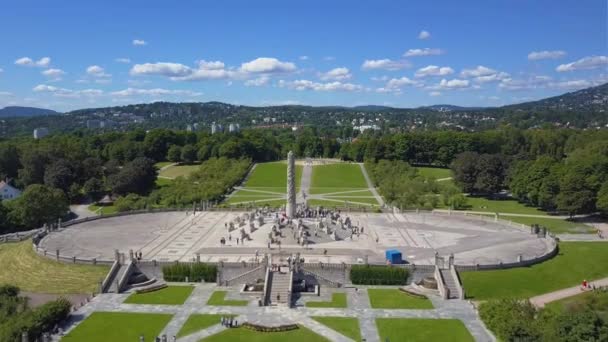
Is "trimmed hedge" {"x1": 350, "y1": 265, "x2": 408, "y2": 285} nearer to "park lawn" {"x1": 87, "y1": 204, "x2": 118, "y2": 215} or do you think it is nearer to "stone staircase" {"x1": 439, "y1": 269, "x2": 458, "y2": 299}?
"stone staircase" {"x1": 439, "y1": 269, "x2": 458, "y2": 299}

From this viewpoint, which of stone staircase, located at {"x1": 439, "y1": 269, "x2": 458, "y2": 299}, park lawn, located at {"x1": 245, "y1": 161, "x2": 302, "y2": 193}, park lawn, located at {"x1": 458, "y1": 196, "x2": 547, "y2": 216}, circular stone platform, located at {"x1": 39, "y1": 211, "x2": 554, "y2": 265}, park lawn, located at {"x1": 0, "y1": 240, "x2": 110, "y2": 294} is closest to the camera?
stone staircase, located at {"x1": 439, "y1": 269, "x2": 458, "y2": 299}

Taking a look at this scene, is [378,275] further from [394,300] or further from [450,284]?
[450,284]

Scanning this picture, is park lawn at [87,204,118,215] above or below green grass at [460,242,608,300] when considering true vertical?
below

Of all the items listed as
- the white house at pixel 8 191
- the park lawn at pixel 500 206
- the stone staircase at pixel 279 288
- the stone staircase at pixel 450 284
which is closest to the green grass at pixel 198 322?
the stone staircase at pixel 279 288

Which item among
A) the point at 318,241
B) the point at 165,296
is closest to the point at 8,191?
the point at 318,241

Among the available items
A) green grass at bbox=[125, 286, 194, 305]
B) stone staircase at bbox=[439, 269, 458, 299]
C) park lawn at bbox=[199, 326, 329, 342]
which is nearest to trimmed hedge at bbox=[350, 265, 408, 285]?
stone staircase at bbox=[439, 269, 458, 299]
